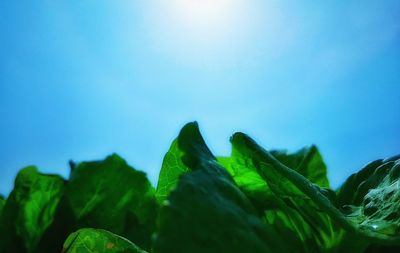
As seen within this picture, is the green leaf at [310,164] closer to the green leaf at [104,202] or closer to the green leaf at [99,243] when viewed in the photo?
the green leaf at [104,202]

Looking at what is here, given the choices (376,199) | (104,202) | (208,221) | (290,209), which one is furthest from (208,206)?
(104,202)

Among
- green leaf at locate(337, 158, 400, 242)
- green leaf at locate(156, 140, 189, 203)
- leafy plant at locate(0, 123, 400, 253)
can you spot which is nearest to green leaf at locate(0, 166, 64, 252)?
leafy plant at locate(0, 123, 400, 253)

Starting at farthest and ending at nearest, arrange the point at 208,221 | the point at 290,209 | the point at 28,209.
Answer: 1. the point at 28,209
2. the point at 290,209
3. the point at 208,221

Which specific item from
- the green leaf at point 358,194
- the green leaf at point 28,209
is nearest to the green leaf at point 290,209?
the green leaf at point 358,194

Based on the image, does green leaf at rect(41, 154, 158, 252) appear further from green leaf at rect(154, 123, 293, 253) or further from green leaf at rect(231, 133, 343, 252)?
green leaf at rect(154, 123, 293, 253)

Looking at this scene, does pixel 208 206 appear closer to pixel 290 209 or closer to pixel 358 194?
pixel 290 209
